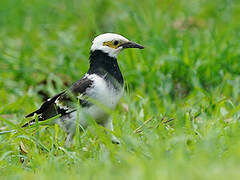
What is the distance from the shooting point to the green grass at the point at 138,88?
9.54 feet

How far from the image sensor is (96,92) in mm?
3953

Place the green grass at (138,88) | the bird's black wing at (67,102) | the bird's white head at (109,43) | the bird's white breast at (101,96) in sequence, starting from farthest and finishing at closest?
the bird's white head at (109,43), the bird's black wing at (67,102), the bird's white breast at (101,96), the green grass at (138,88)

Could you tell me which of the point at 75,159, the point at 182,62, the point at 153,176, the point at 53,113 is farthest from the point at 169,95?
the point at 153,176

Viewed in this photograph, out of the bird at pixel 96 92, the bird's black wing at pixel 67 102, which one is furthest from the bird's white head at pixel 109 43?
the bird's black wing at pixel 67 102

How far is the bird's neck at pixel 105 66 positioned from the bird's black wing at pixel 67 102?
4.8 inches

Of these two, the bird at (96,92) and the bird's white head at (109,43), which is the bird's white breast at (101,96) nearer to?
the bird at (96,92)

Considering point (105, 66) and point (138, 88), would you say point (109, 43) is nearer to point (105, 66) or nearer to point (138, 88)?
point (105, 66)

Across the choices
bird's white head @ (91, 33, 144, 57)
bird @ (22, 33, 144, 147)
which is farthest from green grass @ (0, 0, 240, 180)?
bird's white head @ (91, 33, 144, 57)

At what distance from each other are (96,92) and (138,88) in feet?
5.08

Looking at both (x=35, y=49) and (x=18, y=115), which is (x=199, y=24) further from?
(x=18, y=115)

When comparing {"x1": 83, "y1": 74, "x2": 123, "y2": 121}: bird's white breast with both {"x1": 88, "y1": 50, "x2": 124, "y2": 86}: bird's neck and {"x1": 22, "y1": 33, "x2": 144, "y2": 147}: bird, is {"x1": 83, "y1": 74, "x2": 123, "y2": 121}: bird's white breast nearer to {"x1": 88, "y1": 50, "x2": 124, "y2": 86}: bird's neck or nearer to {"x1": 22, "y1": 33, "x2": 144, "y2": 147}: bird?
{"x1": 22, "y1": 33, "x2": 144, "y2": 147}: bird

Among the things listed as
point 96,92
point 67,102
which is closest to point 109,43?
point 96,92

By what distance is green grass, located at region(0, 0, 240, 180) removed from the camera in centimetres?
291

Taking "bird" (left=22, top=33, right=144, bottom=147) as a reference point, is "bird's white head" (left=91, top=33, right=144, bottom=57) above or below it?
above
